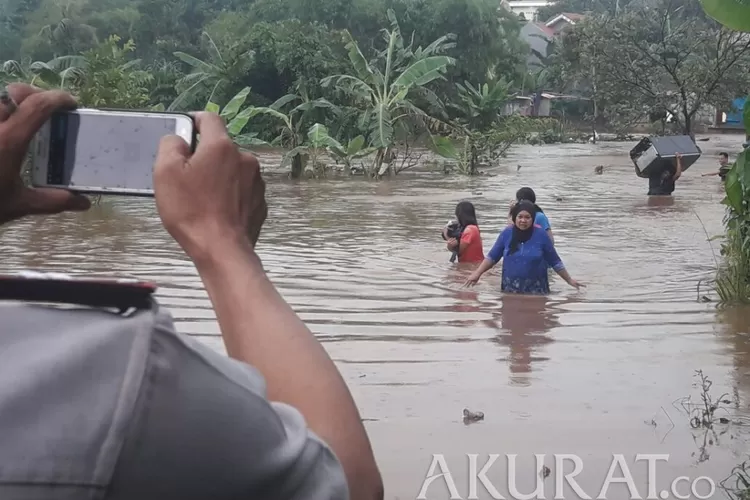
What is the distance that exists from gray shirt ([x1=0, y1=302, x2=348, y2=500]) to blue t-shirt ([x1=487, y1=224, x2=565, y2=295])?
7804 millimetres

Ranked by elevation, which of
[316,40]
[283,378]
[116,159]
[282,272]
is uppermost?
[316,40]

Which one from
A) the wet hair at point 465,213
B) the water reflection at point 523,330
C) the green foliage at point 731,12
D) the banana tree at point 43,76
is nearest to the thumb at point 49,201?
the water reflection at point 523,330

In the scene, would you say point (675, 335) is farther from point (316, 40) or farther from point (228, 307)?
point (316, 40)

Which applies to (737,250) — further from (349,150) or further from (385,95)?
(385,95)

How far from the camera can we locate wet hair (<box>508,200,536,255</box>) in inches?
333

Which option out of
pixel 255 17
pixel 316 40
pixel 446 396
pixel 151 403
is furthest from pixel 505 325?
pixel 255 17

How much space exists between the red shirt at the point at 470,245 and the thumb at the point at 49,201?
885cm

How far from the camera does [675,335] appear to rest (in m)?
7.31

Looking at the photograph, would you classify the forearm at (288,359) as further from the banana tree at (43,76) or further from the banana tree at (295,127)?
the banana tree at (295,127)

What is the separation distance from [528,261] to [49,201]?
7414mm

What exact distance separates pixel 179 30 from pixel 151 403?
49271mm

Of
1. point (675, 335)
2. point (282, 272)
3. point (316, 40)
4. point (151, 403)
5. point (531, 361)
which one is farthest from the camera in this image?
point (316, 40)

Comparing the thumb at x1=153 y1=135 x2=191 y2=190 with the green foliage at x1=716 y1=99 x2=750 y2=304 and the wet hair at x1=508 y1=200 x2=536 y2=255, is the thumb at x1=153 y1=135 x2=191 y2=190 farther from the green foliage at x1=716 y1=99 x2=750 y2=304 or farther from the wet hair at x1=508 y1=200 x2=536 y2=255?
the wet hair at x1=508 y1=200 x2=536 y2=255

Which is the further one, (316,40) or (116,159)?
(316,40)
